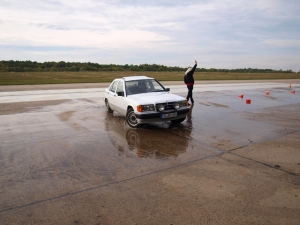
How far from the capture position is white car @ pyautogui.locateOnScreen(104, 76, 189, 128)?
7.79 metres

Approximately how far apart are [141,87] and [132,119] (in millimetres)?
1405

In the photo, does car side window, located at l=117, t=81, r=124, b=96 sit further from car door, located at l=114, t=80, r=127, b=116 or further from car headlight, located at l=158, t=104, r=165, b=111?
car headlight, located at l=158, t=104, r=165, b=111

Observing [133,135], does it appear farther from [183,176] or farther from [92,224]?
[92,224]

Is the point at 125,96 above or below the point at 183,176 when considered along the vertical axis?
above

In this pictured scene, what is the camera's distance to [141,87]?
9188mm

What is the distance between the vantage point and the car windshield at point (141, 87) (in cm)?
905

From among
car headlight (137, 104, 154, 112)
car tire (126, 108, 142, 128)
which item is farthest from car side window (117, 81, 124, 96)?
car headlight (137, 104, 154, 112)

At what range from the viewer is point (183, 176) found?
4.61m

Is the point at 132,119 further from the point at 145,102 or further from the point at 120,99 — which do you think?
the point at 120,99

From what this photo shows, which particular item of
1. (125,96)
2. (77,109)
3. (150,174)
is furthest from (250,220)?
(77,109)

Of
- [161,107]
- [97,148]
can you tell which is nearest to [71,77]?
[161,107]

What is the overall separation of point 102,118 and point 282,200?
23.3ft

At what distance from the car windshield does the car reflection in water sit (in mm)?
1143

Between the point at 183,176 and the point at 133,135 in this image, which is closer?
the point at 183,176
